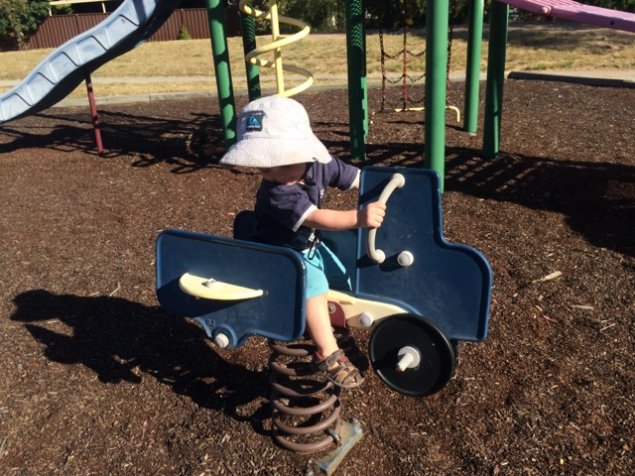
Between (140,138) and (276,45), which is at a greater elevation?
(276,45)

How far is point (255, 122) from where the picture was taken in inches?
78.6

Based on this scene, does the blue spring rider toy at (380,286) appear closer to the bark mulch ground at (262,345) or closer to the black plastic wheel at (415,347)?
the black plastic wheel at (415,347)

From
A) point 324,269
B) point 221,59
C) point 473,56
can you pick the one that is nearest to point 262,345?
point 324,269

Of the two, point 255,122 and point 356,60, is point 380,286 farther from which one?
Answer: point 356,60

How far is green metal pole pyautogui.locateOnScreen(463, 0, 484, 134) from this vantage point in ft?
20.4

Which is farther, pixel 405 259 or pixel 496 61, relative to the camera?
pixel 496 61

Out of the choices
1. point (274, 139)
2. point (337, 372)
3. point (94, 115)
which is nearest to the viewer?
point (274, 139)

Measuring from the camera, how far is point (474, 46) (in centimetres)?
625

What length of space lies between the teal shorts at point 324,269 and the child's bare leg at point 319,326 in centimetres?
4

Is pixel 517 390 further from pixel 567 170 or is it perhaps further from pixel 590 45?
pixel 590 45

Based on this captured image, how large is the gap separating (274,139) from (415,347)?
889 mm

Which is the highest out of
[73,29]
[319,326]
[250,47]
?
[250,47]

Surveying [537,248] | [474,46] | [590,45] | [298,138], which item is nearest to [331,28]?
[590,45]

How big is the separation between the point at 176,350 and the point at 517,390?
1.60 metres
